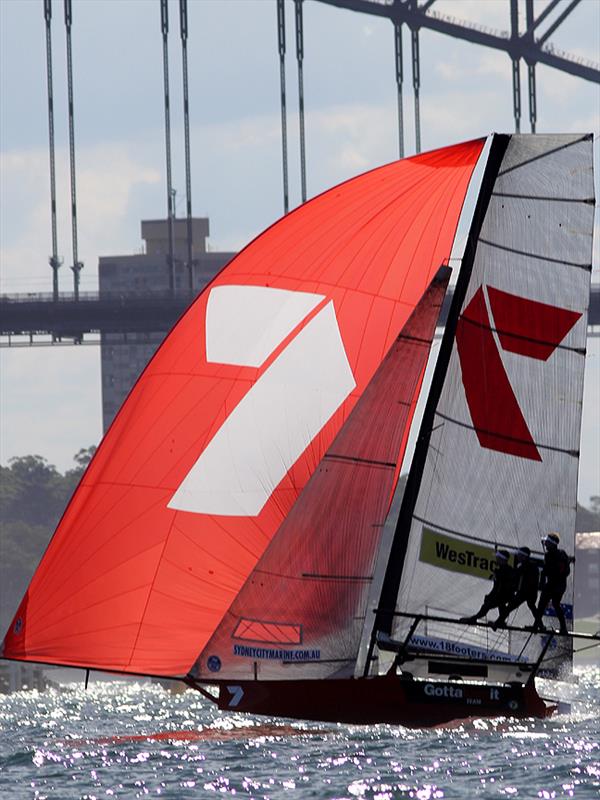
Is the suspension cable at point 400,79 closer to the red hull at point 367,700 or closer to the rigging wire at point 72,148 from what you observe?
the rigging wire at point 72,148

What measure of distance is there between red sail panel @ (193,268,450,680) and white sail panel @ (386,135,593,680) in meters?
0.26

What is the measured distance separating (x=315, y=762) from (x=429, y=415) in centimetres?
262

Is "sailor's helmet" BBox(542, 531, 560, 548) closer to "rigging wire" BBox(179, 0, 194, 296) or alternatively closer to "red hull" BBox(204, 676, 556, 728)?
"red hull" BBox(204, 676, 556, 728)

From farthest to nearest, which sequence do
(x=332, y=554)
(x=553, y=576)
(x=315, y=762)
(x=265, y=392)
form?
1. (x=553, y=576)
2. (x=265, y=392)
3. (x=332, y=554)
4. (x=315, y=762)

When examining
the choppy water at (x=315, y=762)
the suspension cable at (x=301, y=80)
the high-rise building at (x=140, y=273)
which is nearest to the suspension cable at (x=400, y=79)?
the suspension cable at (x=301, y=80)

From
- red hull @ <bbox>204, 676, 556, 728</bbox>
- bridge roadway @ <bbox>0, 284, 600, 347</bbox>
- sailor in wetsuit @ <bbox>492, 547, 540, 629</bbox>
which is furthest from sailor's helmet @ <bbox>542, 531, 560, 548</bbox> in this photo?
bridge roadway @ <bbox>0, 284, 600, 347</bbox>

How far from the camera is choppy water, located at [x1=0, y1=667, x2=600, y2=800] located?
35.3ft

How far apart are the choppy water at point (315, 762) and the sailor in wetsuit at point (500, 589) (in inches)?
28.4

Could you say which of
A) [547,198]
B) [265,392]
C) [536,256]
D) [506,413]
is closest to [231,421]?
[265,392]

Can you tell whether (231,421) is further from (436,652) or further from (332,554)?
(436,652)

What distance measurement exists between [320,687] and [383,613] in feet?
2.47

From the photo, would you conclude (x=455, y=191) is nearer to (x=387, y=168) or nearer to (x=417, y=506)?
(x=387, y=168)

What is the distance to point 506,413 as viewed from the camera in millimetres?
13586

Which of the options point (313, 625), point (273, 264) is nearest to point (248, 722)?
point (313, 625)
